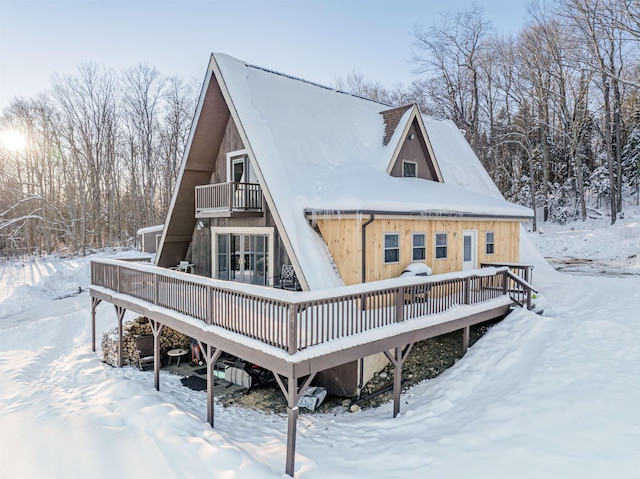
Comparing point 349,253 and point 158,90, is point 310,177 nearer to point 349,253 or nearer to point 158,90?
point 349,253

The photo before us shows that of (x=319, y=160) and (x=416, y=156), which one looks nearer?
(x=319, y=160)

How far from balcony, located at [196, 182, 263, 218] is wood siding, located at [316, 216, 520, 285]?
6.85 ft

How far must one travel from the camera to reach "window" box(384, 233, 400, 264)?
9243 mm

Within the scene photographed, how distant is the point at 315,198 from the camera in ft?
29.7

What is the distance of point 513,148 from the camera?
32719mm

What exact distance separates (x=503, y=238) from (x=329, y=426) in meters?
8.59

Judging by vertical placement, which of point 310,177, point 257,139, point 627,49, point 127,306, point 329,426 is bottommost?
point 329,426

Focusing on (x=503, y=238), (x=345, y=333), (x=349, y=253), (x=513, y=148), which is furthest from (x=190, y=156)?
(x=513, y=148)

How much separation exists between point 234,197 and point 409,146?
18.7 ft

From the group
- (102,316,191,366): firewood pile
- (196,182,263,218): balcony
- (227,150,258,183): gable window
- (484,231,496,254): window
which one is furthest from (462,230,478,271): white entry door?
(102,316,191,366): firewood pile

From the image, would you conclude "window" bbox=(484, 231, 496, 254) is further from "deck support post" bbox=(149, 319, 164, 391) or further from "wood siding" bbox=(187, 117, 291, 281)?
"deck support post" bbox=(149, 319, 164, 391)

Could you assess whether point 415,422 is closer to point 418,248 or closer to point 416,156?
point 418,248

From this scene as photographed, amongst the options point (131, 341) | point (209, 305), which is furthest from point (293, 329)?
point (131, 341)

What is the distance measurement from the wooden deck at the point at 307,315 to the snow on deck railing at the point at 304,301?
0.06 feet
